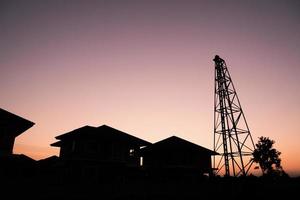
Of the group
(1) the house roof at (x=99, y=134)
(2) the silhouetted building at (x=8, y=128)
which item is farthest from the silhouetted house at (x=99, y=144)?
(2) the silhouetted building at (x=8, y=128)

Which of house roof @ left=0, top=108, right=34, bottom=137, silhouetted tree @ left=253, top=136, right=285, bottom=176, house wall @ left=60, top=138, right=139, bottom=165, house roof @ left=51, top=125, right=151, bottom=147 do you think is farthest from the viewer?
silhouetted tree @ left=253, top=136, right=285, bottom=176

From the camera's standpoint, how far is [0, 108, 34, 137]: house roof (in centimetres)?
2029

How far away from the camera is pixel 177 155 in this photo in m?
37.0

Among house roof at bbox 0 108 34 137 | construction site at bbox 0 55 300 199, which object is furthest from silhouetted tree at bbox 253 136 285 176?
house roof at bbox 0 108 34 137

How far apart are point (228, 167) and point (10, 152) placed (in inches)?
1140

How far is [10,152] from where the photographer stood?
2014 cm

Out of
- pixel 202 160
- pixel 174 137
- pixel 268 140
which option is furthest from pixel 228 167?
pixel 268 140

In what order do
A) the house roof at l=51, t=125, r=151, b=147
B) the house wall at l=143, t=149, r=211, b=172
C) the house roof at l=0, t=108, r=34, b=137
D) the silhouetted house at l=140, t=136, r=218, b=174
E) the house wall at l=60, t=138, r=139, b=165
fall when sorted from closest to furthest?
1. the house roof at l=0, t=108, r=34, b=137
2. the house wall at l=60, t=138, r=139, b=165
3. the house roof at l=51, t=125, r=151, b=147
4. the house wall at l=143, t=149, r=211, b=172
5. the silhouetted house at l=140, t=136, r=218, b=174

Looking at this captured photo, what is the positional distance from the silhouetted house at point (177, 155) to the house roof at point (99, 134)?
5.79 m

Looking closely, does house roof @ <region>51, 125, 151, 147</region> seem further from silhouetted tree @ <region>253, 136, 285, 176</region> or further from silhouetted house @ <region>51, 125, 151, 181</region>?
silhouetted tree @ <region>253, 136, 285, 176</region>

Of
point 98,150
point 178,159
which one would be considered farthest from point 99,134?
point 178,159

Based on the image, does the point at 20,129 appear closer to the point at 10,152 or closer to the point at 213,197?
the point at 10,152

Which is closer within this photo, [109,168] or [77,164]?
[77,164]

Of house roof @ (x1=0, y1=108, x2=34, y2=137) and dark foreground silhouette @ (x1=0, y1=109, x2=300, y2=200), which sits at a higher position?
house roof @ (x1=0, y1=108, x2=34, y2=137)
